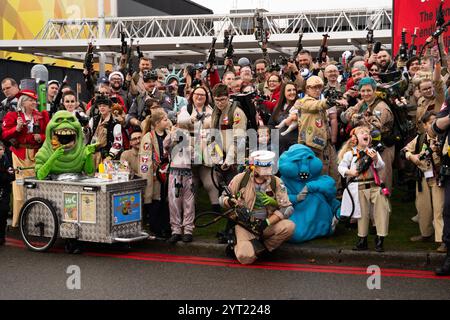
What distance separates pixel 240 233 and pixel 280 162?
4.08 feet

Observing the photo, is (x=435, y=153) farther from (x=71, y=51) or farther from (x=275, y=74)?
(x=71, y=51)

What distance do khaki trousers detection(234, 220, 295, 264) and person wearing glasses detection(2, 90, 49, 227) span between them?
3470 mm

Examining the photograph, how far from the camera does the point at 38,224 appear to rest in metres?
8.33

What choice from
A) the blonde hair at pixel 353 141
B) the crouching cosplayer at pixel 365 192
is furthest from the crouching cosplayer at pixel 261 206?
the blonde hair at pixel 353 141

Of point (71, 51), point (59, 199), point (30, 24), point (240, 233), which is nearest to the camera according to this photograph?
point (240, 233)

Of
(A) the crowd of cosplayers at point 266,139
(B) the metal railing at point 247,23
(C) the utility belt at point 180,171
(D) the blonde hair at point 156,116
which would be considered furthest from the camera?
(B) the metal railing at point 247,23

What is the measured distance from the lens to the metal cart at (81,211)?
8.03 metres

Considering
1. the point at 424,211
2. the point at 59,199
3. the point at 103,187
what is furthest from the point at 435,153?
the point at 59,199

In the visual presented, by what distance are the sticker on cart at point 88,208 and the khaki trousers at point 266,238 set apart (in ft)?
5.77

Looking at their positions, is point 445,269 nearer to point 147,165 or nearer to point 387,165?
point 387,165

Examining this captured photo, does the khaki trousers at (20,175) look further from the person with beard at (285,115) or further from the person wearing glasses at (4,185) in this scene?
the person with beard at (285,115)

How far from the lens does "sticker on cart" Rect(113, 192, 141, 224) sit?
813 centimetres

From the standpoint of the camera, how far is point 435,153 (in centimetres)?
781

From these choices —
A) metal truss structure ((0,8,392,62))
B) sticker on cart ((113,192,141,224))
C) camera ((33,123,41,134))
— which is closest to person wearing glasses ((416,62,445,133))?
sticker on cart ((113,192,141,224))
